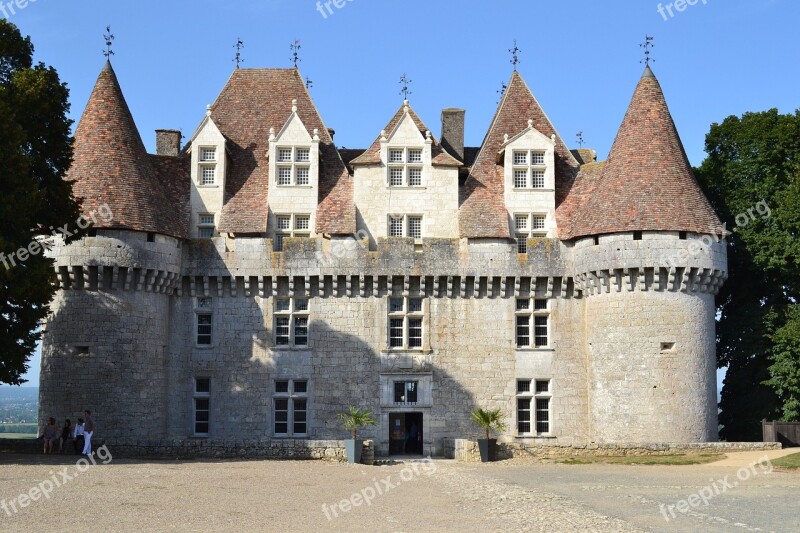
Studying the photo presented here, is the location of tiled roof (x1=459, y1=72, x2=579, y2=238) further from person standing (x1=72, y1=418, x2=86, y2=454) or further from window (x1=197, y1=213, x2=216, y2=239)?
person standing (x1=72, y1=418, x2=86, y2=454)

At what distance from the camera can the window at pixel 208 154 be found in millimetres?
36656

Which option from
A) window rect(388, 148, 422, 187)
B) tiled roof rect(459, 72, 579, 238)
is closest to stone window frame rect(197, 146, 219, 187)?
window rect(388, 148, 422, 187)

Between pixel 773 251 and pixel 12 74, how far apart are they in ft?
83.1

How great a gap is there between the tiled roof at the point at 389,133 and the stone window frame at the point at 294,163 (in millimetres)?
1660

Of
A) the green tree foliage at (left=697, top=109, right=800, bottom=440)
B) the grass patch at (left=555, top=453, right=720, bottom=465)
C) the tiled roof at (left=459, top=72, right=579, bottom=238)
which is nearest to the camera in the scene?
the grass patch at (left=555, top=453, right=720, bottom=465)

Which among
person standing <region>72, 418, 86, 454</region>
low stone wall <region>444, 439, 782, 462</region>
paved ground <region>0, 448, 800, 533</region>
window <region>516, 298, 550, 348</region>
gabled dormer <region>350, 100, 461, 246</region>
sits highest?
gabled dormer <region>350, 100, 461, 246</region>

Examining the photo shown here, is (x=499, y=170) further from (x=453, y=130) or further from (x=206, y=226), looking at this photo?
(x=206, y=226)

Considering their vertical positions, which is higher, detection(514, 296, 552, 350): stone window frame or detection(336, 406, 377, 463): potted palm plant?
detection(514, 296, 552, 350): stone window frame

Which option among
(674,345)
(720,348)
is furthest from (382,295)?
(720,348)

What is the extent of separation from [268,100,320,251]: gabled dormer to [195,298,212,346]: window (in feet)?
10.5

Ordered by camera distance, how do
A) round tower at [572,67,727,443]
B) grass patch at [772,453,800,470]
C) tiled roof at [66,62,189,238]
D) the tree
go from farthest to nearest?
tiled roof at [66,62,189,238]
round tower at [572,67,727,443]
grass patch at [772,453,800,470]
the tree

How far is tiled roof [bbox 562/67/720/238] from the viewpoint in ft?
110

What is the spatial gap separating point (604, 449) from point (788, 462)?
551 centimetres

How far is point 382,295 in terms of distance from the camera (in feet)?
116
